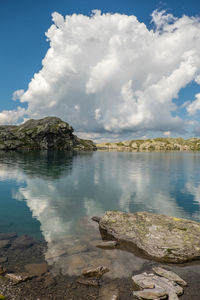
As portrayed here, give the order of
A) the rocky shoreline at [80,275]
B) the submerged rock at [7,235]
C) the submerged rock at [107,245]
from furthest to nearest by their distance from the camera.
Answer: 1. the submerged rock at [7,235]
2. the submerged rock at [107,245]
3. the rocky shoreline at [80,275]

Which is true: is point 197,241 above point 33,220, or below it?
above

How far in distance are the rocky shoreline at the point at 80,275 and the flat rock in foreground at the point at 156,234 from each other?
37.0 inches

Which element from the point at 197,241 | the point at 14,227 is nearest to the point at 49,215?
the point at 14,227

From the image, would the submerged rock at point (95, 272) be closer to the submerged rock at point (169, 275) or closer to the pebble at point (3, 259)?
the submerged rock at point (169, 275)

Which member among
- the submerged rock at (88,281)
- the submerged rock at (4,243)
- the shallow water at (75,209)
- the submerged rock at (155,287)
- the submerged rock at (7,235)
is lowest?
the shallow water at (75,209)

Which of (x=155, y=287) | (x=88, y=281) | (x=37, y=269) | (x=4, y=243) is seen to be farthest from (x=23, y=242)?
(x=155, y=287)

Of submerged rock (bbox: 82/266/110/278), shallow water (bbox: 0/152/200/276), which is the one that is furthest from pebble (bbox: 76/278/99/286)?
shallow water (bbox: 0/152/200/276)

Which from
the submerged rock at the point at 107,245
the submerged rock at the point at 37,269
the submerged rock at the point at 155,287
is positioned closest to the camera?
the submerged rock at the point at 155,287

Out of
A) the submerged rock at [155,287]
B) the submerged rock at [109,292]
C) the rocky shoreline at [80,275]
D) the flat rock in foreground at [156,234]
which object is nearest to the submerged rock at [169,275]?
the rocky shoreline at [80,275]

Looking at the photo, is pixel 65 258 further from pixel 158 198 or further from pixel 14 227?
pixel 158 198

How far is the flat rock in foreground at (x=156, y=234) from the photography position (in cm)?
1656

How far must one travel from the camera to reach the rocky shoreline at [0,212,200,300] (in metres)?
12.0

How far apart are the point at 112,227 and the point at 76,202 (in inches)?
619

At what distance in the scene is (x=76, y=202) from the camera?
117ft
